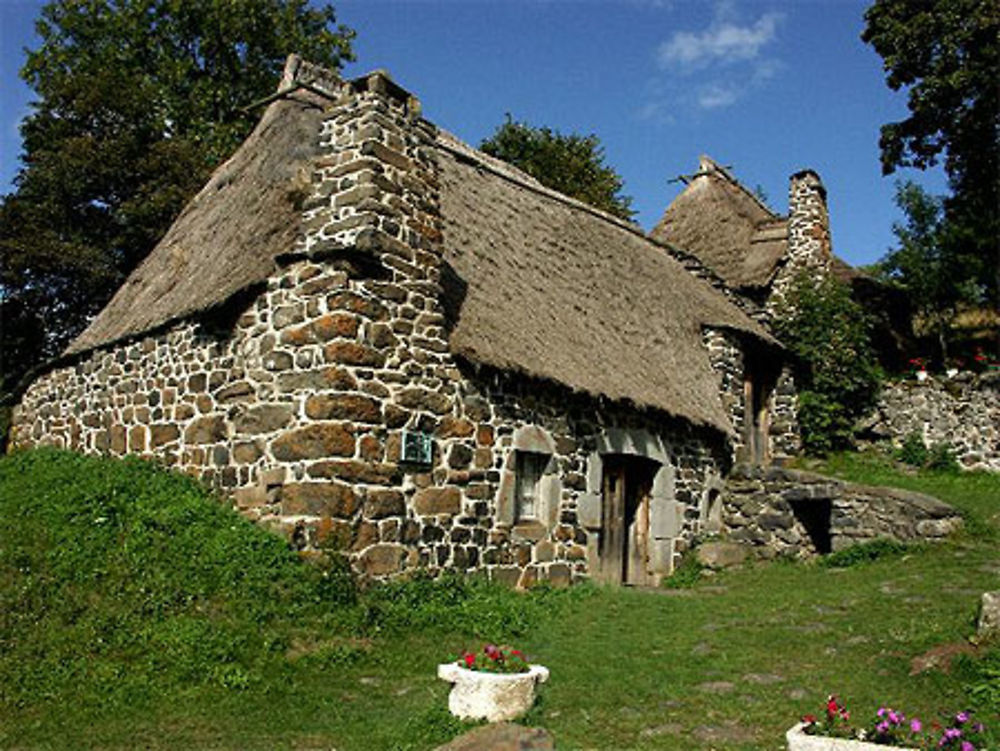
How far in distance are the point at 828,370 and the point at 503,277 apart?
10176mm

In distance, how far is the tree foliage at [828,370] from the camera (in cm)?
2048

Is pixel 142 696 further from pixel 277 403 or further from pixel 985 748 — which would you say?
pixel 985 748

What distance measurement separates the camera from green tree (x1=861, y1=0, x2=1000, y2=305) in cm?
1967

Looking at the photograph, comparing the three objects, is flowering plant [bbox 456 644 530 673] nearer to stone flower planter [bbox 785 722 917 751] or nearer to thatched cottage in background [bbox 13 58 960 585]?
stone flower planter [bbox 785 722 917 751]

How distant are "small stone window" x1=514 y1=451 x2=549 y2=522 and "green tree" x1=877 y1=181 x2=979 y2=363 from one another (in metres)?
17.2

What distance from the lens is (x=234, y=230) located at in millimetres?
13102

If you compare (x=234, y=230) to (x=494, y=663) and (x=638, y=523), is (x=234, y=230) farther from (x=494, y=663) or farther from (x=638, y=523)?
(x=494, y=663)

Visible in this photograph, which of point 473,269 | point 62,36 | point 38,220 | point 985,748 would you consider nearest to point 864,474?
point 473,269

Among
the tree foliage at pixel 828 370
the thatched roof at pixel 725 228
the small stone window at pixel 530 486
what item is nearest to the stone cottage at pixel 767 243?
the thatched roof at pixel 725 228

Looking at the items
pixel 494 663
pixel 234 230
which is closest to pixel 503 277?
pixel 234 230

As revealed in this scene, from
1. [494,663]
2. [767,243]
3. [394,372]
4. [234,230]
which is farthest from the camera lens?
[767,243]

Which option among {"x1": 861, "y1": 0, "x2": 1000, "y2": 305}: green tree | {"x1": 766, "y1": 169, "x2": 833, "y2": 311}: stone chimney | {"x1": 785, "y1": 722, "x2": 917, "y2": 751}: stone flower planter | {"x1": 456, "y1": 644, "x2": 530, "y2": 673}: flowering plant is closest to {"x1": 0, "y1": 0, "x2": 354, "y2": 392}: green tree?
{"x1": 766, "y1": 169, "x2": 833, "y2": 311}: stone chimney

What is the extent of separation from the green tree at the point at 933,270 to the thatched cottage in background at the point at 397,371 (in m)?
12.2

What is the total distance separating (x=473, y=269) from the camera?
43.5 feet
